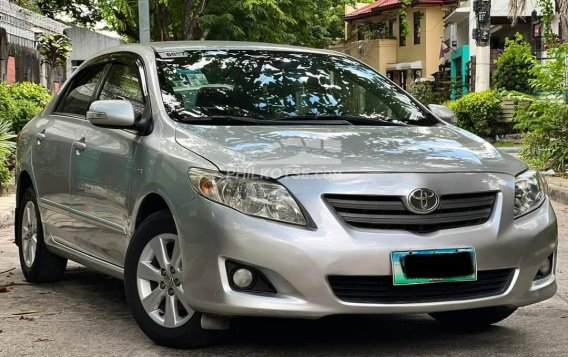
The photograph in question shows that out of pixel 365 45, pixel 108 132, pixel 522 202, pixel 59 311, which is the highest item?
pixel 365 45

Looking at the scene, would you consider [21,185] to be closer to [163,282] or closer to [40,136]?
[40,136]

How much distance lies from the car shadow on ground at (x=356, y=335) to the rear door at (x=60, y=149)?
0.66 m

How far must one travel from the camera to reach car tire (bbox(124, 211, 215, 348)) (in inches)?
174

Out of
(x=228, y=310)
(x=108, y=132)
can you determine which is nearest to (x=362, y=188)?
(x=228, y=310)

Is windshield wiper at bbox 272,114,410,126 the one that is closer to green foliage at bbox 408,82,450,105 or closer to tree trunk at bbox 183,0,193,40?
tree trunk at bbox 183,0,193,40

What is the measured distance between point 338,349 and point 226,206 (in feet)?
3.17

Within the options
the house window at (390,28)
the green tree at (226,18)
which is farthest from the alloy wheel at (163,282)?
the house window at (390,28)

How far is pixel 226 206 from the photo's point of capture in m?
4.13

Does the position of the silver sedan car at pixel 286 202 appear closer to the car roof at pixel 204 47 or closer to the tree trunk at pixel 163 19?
the car roof at pixel 204 47

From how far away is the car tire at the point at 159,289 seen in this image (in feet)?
14.5

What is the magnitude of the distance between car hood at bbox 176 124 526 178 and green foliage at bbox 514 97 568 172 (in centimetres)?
1006

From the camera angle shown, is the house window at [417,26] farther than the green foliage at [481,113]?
Yes

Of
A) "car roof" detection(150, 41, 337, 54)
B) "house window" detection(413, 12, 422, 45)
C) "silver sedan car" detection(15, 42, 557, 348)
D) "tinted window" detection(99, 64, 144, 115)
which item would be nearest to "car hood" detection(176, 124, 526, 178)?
"silver sedan car" detection(15, 42, 557, 348)

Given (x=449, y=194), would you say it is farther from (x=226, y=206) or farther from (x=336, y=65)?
(x=336, y=65)
